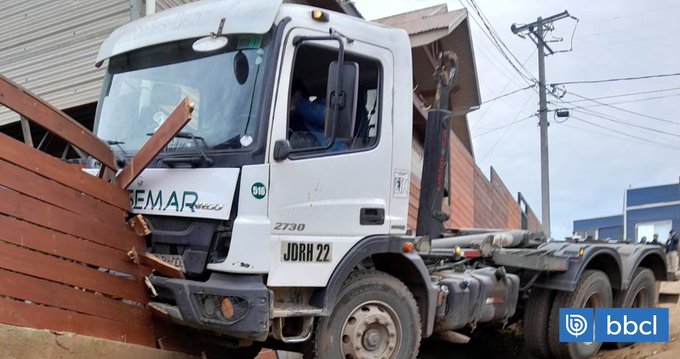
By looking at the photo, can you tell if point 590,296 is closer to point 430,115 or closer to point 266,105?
point 430,115

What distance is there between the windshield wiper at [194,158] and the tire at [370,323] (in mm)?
1265

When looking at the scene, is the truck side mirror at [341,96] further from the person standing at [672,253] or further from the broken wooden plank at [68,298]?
the person standing at [672,253]

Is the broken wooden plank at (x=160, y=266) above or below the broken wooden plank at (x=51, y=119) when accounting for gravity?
below

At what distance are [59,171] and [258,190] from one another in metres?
1.11

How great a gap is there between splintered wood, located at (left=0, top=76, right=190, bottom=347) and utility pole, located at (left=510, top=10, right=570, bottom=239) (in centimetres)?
2046

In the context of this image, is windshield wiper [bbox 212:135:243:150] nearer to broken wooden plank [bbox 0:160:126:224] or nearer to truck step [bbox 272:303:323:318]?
broken wooden plank [bbox 0:160:126:224]

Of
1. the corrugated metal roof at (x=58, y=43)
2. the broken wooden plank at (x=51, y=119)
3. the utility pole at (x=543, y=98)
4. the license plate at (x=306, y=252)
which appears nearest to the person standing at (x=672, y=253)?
the license plate at (x=306, y=252)

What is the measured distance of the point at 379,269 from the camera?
15.0ft

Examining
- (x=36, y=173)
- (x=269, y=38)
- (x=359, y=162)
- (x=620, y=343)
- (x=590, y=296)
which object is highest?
(x=269, y=38)

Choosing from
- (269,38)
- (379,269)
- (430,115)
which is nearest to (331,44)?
(269,38)

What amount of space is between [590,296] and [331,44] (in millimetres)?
4355

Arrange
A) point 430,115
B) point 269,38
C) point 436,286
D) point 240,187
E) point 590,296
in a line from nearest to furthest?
point 240,187
point 269,38
point 436,286
point 430,115
point 590,296

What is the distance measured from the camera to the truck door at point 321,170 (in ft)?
12.3

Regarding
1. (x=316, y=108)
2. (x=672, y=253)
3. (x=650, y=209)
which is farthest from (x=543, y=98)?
(x=316, y=108)
